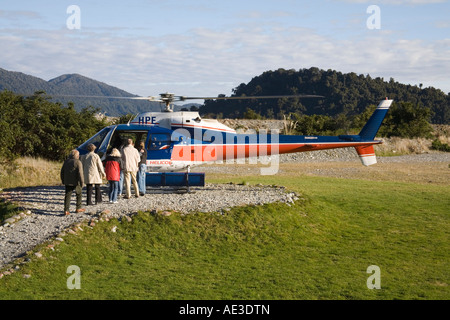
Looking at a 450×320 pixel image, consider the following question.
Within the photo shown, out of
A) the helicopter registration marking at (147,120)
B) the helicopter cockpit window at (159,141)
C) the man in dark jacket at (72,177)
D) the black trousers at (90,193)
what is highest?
the helicopter registration marking at (147,120)

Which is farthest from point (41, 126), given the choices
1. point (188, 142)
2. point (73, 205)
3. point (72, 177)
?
point (72, 177)

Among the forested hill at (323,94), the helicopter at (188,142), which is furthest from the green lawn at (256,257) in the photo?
the forested hill at (323,94)

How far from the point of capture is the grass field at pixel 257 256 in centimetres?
827

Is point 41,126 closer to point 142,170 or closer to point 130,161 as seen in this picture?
point 142,170

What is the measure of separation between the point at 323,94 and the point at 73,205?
91.0 m

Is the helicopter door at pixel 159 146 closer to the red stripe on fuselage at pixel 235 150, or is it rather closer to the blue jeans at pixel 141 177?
the red stripe on fuselage at pixel 235 150

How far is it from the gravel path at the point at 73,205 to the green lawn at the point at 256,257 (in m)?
0.62

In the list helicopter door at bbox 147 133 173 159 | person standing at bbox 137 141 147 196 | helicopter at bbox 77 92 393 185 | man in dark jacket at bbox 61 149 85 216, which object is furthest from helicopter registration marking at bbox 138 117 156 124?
man in dark jacket at bbox 61 149 85 216

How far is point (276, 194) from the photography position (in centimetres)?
1523

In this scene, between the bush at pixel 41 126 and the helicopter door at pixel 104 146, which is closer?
the helicopter door at pixel 104 146

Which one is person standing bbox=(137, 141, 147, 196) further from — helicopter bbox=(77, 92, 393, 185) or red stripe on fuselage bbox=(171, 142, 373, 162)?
red stripe on fuselage bbox=(171, 142, 373, 162)
